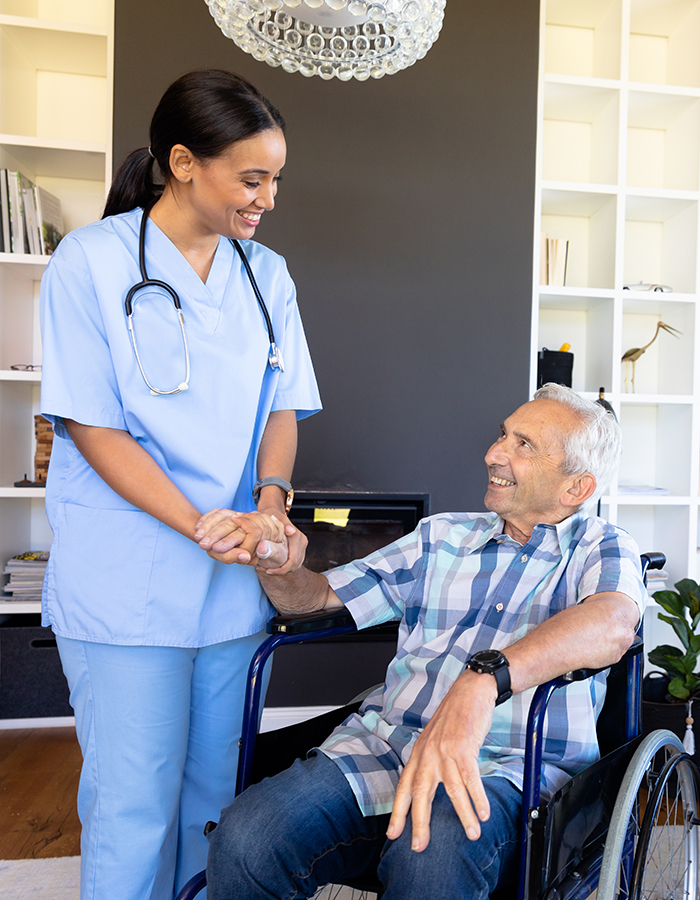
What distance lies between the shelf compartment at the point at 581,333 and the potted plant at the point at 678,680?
0.94m

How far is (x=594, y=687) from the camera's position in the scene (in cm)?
116

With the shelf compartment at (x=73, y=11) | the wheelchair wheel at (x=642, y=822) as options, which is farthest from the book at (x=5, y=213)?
the wheelchair wheel at (x=642, y=822)

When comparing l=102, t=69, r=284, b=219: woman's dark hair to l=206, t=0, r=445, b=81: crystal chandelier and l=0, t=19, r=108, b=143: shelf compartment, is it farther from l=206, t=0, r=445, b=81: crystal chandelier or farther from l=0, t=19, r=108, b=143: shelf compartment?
l=0, t=19, r=108, b=143: shelf compartment

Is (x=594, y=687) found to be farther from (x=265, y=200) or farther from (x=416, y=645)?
Result: (x=265, y=200)

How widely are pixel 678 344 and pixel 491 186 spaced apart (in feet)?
3.42

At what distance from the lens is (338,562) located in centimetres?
266

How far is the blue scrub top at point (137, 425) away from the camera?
101 centimetres

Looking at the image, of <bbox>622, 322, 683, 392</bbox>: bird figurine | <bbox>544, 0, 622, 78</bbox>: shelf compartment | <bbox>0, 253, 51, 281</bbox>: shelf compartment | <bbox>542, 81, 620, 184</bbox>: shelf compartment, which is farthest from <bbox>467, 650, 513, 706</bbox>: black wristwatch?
<bbox>544, 0, 622, 78</bbox>: shelf compartment

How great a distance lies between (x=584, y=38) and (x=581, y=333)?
1.27 meters

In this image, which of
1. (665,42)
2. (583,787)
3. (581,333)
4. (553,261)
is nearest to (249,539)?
(583,787)

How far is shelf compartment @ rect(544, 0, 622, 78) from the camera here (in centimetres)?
289

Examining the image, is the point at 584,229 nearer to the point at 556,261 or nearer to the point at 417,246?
the point at 556,261

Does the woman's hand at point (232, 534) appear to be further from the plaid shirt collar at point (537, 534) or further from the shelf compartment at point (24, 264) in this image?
Result: the shelf compartment at point (24, 264)

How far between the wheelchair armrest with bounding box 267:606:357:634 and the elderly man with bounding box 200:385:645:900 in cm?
3
